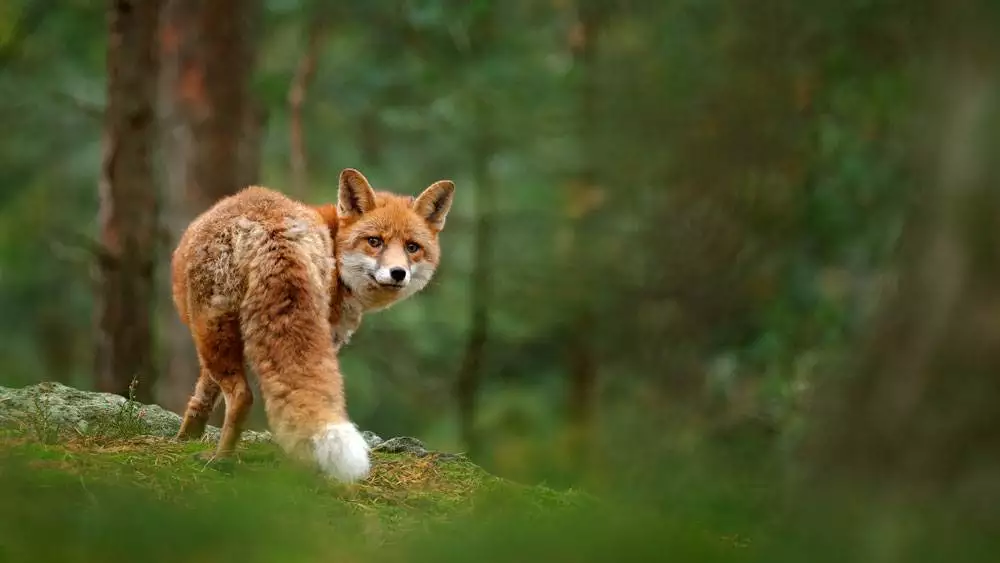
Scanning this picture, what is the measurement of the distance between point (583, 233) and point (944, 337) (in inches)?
346

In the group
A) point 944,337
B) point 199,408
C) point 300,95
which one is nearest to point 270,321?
point 199,408

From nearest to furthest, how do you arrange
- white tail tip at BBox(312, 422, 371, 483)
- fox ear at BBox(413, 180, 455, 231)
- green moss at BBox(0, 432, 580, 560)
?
1. green moss at BBox(0, 432, 580, 560)
2. white tail tip at BBox(312, 422, 371, 483)
3. fox ear at BBox(413, 180, 455, 231)

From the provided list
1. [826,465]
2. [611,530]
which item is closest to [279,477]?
[611,530]

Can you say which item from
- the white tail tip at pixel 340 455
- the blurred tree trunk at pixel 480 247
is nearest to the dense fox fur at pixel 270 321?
the white tail tip at pixel 340 455

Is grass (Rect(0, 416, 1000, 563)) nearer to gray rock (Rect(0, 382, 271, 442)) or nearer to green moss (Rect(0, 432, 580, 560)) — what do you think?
green moss (Rect(0, 432, 580, 560))

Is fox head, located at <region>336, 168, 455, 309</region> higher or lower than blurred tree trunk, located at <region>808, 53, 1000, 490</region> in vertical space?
higher

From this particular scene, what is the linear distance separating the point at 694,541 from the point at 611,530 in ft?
0.90

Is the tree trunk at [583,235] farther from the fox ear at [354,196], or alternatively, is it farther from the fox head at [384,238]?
the fox ear at [354,196]

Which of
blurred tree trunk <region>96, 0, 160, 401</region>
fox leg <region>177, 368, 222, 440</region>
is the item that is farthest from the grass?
blurred tree trunk <region>96, 0, 160, 401</region>

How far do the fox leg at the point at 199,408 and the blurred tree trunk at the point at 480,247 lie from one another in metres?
7.94

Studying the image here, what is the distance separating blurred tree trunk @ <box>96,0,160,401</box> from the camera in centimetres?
1091

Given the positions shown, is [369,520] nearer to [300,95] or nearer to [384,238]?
[384,238]

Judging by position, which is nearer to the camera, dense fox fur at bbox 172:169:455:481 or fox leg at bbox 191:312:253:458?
dense fox fur at bbox 172:169:455:481

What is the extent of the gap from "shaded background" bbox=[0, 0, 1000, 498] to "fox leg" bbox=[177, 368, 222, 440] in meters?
3.00
